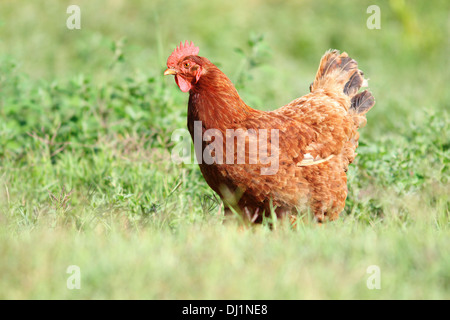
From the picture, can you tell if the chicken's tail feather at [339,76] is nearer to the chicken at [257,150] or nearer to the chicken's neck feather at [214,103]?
the chicken at [257,150]

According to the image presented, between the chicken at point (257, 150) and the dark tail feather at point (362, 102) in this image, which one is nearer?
the chicken at point (257, 150)

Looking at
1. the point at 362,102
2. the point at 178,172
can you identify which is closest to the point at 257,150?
the point at 178,172

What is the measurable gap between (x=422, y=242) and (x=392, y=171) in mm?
1809

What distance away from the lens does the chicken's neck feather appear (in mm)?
3578

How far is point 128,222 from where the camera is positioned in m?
3.63

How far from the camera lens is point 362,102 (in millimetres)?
4715

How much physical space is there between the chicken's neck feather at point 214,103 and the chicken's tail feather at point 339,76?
1.37 meters

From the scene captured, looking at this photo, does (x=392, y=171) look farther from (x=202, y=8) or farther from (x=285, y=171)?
(x=202, y=8)

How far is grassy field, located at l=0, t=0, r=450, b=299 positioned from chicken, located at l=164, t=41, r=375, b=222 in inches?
8.2

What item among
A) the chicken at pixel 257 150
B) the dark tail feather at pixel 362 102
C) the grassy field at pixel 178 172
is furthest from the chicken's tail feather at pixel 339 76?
the chicken at pixel 257 150

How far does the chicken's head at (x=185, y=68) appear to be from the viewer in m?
3.69

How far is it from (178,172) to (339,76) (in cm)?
167

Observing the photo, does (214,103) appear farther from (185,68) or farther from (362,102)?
(362,102)
